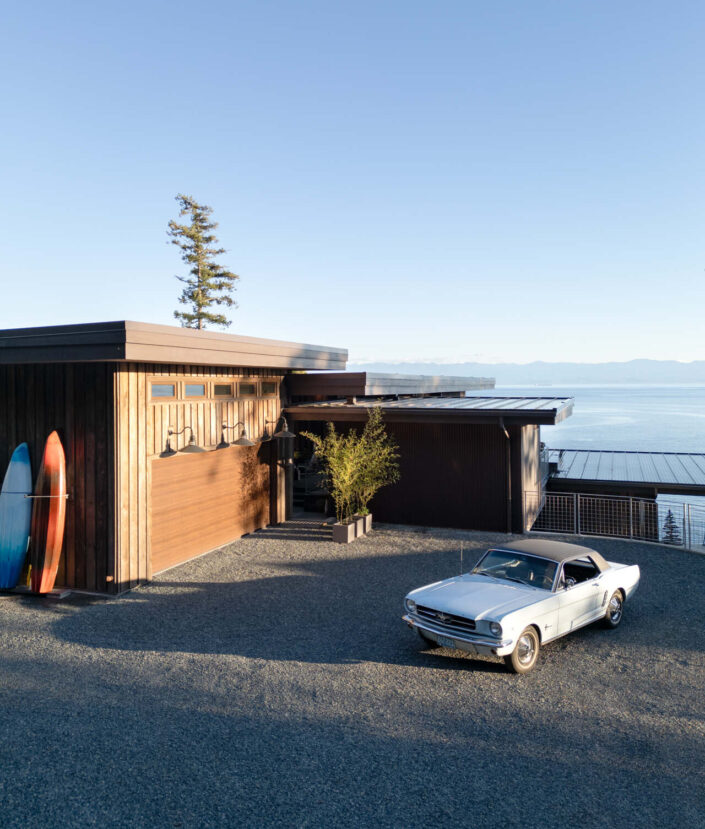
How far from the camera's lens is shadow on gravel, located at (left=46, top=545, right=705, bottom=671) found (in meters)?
8.62

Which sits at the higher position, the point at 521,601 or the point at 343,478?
the point at 343,478

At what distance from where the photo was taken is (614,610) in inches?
377

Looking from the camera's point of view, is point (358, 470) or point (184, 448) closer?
point (184, 448)

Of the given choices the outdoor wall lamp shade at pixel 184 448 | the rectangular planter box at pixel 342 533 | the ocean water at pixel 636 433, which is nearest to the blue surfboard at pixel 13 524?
the outdoor wall lamp shade at pixel 184 448

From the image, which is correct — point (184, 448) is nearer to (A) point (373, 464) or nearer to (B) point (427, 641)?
(A) point (373, 464)

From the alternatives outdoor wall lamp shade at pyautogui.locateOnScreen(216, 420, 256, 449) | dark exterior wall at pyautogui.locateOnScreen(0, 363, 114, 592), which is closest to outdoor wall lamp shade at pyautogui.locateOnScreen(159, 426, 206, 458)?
outdoor wall lamp shade at pyautogui.locateOnScreen(216, 420, 256, 449)

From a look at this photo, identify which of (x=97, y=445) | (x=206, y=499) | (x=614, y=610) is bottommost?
(x=614, y=610)

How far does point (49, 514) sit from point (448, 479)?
32.3 ft

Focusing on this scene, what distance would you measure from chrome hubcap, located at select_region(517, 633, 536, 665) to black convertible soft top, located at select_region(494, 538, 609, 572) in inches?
53.7

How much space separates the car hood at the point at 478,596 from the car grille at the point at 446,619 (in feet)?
0.23

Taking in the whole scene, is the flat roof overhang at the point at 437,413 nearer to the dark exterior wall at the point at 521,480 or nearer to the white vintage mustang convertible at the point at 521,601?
the dark exterior wall at the point at 521,480

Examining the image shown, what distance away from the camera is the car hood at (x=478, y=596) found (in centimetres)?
777

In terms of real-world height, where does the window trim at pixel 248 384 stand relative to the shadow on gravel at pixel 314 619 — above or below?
above

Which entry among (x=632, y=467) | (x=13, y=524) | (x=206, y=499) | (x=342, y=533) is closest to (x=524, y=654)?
(x=342, y=533)
